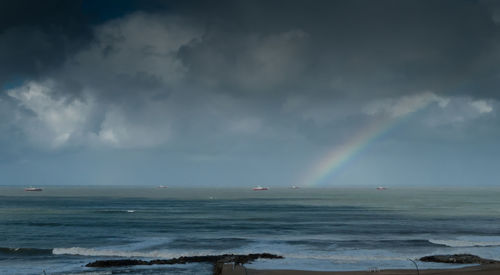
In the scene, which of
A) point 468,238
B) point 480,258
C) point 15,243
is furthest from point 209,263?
point 468,238

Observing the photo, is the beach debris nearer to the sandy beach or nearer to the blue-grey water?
the blue-grey water

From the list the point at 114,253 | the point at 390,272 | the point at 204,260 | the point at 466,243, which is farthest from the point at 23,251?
the point at 466,243

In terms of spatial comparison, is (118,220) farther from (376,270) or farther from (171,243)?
(376,270)

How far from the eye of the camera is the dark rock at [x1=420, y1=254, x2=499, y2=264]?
113 ft

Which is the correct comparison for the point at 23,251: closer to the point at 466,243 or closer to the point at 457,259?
the point at 457,259

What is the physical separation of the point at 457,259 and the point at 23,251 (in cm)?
4243

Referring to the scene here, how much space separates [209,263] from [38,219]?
52.4m

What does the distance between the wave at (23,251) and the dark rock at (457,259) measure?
36.9m

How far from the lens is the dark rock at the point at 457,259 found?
34409 mm

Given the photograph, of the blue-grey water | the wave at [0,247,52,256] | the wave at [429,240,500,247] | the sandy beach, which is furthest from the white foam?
the wave at [0,247,52,256]

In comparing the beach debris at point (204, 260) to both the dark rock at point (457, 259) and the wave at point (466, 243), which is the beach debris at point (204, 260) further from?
the wave at point (466, 243)

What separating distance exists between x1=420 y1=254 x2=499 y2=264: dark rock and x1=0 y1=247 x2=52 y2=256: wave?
3690 cm

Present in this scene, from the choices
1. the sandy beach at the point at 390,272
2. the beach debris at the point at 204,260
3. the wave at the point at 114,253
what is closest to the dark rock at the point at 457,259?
the sandy beach at the point at 390,272

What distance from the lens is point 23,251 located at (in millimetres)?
42406
